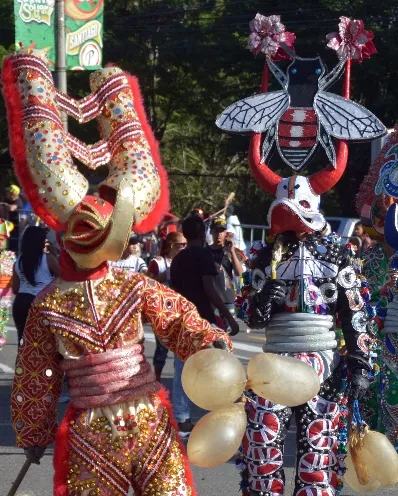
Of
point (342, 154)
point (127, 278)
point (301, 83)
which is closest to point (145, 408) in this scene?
point (127, 278)

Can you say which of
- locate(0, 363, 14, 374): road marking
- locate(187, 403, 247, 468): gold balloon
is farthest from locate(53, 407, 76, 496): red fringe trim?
locate(0, 363, 14, 374): road marking

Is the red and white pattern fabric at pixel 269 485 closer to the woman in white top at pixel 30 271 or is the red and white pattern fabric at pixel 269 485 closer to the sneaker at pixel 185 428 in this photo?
the sneaker at pixel 185 428

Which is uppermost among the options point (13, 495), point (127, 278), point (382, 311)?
point (127, 278)

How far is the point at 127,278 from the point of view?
4.61 meters

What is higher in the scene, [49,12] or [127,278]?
[127,278]

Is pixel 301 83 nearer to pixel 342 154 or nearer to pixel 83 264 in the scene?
pixel 342 154

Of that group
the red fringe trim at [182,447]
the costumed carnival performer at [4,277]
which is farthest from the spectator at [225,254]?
the red fringe trim at [182,447]

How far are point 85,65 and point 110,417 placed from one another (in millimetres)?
11509

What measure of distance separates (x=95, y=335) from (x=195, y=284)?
3.88 meters

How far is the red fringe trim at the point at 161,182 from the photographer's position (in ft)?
15.8

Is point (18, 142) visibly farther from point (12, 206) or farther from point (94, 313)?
point (12, 206)

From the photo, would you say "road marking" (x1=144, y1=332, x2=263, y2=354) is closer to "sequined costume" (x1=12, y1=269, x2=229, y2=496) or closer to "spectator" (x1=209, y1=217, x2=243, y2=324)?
"spectator" (x1=209, y1=217, x2=243, y2=324)

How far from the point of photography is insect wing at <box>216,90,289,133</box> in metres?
6.23

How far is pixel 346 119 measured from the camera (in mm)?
6098
